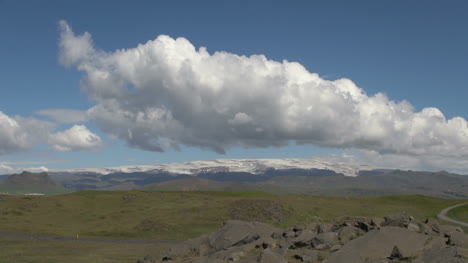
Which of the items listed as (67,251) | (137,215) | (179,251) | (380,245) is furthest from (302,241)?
(137,215)

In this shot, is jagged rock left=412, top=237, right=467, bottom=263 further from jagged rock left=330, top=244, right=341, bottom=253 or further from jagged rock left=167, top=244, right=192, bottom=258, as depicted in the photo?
jagged rock left=167, top=244, right=192, bottom=258

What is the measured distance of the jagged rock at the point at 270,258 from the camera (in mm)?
29641

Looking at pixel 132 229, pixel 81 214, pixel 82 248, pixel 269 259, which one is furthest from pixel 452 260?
pixel 81 214

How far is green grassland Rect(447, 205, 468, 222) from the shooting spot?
293ft

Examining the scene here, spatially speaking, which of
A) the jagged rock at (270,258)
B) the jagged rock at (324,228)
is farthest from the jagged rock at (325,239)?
the jagged rock at (270,258)

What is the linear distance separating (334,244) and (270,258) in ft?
18.2

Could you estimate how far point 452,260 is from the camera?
24.6 metres

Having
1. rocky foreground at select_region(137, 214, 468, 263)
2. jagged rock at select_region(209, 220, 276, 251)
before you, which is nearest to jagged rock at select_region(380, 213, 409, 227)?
rocky foreground at select_region(137, 214, 468, 263)

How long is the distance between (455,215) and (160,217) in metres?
66.6

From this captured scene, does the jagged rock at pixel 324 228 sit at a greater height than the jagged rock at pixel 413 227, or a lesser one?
lesser

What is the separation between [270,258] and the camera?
30.0 m

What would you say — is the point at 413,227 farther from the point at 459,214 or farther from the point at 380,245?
the point at 459,214

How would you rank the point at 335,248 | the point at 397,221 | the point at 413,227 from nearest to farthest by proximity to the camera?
the point at 335,248
the point at 413,227
the point at 397,221

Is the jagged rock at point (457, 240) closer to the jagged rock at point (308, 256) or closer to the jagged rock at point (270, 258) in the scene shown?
the jagged rock at point (308, 256)
